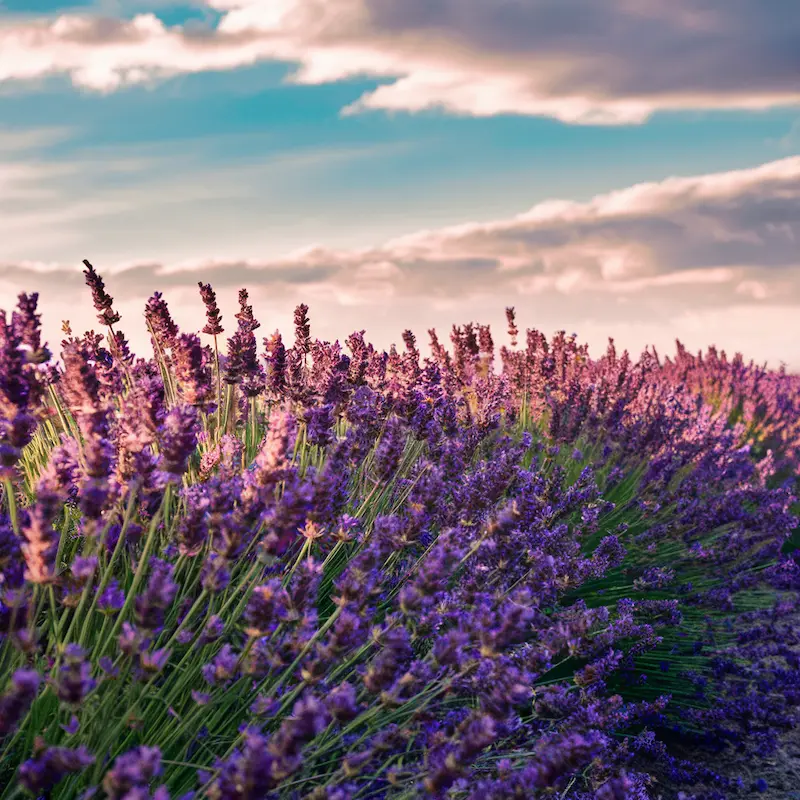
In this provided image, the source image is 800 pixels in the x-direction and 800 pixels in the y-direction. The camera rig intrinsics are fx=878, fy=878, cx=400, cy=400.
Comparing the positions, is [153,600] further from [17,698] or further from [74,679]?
[17,698]

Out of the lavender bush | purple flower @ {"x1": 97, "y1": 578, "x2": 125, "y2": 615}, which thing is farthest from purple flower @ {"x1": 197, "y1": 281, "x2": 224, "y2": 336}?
purple flower @ {"x1": 97, "y1": 578, "x2": 125, "y2": 615}

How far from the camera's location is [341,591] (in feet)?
7.15

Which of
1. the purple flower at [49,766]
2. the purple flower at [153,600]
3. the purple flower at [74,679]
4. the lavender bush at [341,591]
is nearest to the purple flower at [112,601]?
the lavender bush at [341,591]

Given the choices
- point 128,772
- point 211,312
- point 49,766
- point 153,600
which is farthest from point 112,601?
point 211,312

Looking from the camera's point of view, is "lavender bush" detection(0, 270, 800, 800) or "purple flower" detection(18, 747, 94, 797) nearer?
"purple flower" detection(18, 747, 94, 797)

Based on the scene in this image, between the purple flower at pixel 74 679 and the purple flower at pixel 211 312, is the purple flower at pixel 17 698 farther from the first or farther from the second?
the purple flower at pixel 211 312

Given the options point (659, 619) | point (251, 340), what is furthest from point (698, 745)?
point (251, 340)

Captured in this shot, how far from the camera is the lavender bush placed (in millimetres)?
1916

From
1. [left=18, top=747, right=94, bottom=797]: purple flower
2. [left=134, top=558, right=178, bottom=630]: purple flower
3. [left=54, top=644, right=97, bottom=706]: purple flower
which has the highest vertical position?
[left=134, top=558, right=178, bottom=630]: purple flower

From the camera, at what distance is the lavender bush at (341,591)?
192 cm

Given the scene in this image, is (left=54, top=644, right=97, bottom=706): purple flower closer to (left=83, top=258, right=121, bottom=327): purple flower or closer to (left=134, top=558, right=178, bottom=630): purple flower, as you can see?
(left=134, top=558, right=178, bottom=630): purple flower

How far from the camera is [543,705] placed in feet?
8.29

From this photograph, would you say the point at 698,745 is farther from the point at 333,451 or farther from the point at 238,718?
the point at 238,718

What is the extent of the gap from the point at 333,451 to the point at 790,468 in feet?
27.6
